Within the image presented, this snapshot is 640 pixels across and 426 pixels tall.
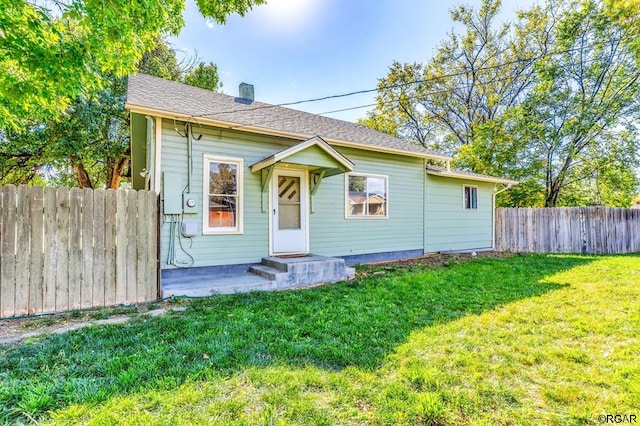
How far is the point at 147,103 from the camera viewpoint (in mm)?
5508

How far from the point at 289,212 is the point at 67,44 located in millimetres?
4860

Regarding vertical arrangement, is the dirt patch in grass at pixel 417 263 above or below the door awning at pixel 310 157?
below

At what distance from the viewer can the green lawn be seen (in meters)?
2.06

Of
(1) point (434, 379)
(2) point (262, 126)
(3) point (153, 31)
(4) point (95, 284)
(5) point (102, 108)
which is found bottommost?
(1) point (434, 379)

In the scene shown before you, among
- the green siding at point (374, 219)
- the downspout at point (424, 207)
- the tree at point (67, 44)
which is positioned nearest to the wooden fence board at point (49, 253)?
the tree at point (67, 44)

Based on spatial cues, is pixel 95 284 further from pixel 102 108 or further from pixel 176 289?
pixel 102 108

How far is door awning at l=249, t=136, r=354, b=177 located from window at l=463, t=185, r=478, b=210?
636 centimetres

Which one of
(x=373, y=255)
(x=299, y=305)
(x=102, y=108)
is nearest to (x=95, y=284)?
(x=299, y=305)

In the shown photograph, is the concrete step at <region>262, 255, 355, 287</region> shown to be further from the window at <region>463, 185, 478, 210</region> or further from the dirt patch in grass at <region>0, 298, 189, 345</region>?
the window at <region>463, 185, 478, 210</region>

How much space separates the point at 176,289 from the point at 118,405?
309 centimetres

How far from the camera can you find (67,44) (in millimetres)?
4582

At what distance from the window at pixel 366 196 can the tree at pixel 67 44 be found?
5.39m

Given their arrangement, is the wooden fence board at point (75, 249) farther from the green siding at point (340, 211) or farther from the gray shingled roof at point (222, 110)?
the gray shingled roof at point (222, 110)

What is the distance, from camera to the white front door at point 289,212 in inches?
279
